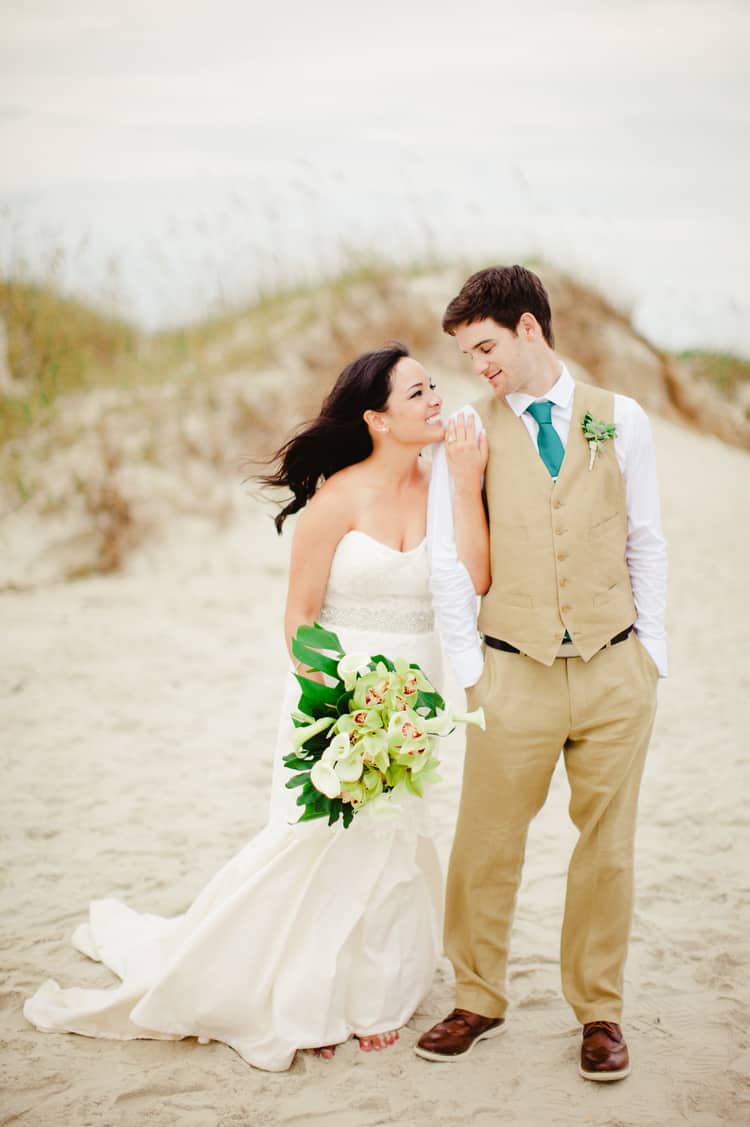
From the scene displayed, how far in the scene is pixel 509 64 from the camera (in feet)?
51.7

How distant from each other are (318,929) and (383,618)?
947 millimetres

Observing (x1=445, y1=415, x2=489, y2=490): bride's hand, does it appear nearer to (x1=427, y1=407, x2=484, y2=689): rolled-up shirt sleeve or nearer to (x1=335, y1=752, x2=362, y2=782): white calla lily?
(x1=427, y1=407, x2=484, y2=689): rolled-up shirt sleeve

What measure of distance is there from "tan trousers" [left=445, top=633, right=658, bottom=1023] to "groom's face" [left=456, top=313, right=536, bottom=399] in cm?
75

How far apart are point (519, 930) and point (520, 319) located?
2.39 meters

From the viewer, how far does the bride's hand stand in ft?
9.25

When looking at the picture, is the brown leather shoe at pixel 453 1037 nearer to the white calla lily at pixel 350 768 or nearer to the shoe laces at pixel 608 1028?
the shoe laces at pixel 608 1028

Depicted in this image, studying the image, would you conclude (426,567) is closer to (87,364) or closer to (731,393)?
(87,364)

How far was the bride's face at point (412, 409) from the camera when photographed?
3113mm

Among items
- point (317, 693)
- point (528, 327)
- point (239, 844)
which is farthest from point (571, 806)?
point (239, 844)

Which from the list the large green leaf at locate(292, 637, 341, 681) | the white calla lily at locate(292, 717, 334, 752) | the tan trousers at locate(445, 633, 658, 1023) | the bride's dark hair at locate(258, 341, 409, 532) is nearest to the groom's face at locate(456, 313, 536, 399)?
the bride's dark hair at locate(258, 341, 409, 532)

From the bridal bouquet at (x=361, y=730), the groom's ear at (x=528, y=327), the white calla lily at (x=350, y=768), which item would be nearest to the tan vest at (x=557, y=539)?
the groom's ear at (x=528, y=327)

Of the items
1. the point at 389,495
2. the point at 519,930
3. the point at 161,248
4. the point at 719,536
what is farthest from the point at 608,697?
the point at 161,248

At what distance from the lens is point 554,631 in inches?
110

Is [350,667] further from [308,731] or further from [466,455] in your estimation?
[466,455]
